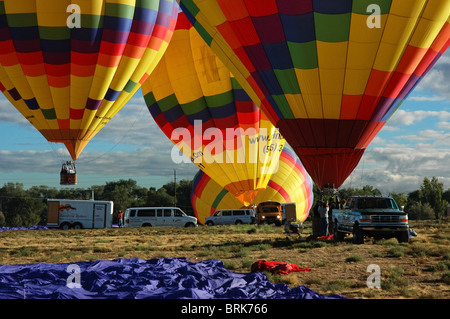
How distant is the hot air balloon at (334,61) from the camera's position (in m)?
13.5

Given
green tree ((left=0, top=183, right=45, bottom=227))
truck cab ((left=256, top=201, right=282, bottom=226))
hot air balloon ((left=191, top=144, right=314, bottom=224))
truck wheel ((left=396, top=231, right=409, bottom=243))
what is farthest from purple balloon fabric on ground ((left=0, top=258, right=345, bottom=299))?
green tree ((left=0, top=183, right=45, bottom=227))

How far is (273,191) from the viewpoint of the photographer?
3859 centimetres

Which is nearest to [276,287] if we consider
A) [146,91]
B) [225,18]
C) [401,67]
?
[401,67]

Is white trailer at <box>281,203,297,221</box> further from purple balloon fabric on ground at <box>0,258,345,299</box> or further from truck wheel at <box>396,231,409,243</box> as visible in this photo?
purple balloon fabric on ground at <box>0,258,345,299</box>

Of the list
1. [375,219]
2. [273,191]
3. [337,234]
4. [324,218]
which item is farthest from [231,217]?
[375,219]

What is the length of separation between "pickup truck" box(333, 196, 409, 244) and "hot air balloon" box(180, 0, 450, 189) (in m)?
2.43

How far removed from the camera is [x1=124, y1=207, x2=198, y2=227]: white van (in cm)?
3328

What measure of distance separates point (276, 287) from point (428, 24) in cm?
796

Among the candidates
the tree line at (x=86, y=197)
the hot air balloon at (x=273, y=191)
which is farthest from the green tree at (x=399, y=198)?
the hot air balloon at (x=273, y=191)

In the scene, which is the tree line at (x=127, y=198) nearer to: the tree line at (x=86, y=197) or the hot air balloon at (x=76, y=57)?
the tree line at (x=86, y=197)

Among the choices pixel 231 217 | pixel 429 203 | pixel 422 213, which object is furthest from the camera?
pixel 429 203

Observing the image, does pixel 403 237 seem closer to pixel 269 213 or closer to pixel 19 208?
pixel 269 213

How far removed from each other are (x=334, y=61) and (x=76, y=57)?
1087 centimetres

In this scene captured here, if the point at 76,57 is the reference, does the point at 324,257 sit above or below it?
below
